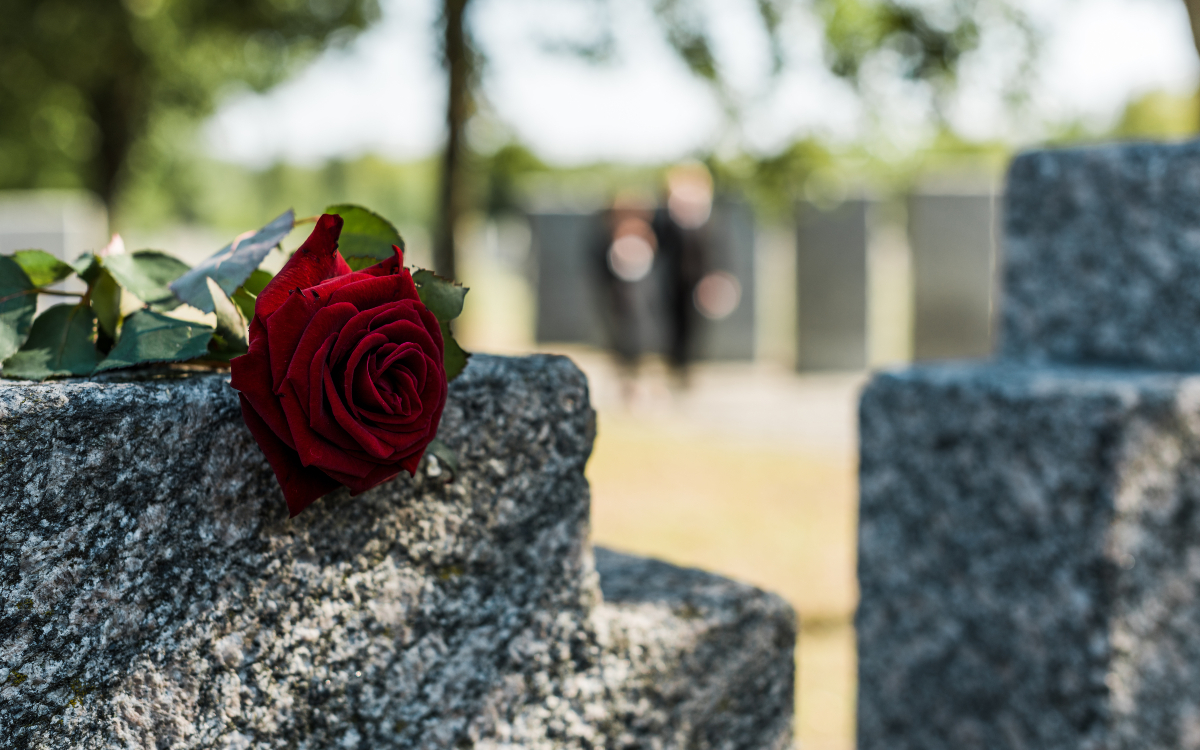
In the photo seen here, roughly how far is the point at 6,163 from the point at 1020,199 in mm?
29039

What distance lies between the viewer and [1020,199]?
7.17 feet

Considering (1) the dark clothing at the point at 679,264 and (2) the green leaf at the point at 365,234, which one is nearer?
(2) the green leaf at the point at 365,234

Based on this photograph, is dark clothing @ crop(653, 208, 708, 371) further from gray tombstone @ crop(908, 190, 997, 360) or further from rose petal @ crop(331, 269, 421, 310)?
rose petal @ crop(331, 269, 421, 310)

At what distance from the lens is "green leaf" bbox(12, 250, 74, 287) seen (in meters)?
1.01

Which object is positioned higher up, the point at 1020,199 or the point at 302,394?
the point at 1020,199

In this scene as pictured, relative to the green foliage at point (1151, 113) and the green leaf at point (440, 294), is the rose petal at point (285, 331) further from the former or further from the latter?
the green foliage at point (1151, 113)

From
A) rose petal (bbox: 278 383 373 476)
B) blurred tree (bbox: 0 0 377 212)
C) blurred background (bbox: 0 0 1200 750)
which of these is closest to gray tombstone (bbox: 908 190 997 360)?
blurred background (bbox: 0 0 1200 750)

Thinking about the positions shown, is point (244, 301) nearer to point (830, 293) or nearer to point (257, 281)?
point (257, 281)

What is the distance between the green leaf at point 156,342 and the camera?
93 cm

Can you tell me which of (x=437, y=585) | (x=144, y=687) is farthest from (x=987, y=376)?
(x=144, y=687)

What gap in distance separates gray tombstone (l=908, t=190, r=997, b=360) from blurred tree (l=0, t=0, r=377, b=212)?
6224 millimetres

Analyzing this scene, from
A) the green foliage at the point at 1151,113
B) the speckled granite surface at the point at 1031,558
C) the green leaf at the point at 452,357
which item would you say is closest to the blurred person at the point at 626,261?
the speckled granite surface at the point at 1031,558

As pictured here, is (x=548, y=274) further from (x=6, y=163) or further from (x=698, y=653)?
(x=6, y=163)

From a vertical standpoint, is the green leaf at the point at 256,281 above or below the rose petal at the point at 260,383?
above
